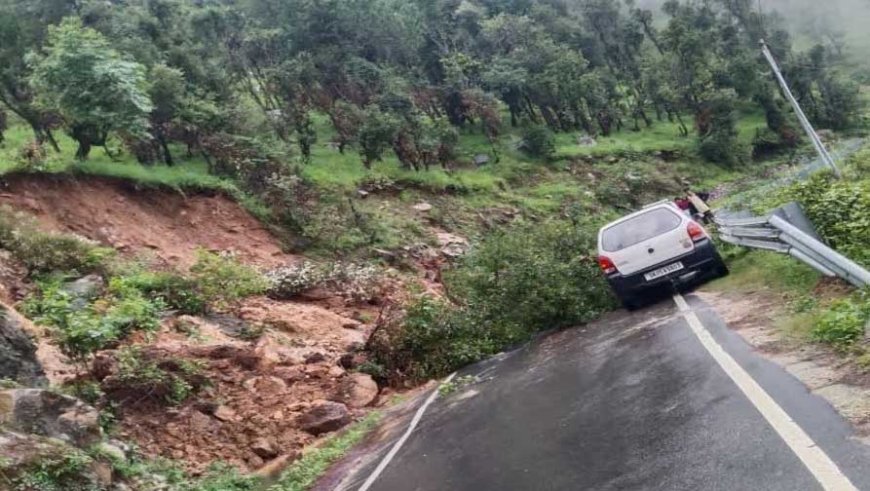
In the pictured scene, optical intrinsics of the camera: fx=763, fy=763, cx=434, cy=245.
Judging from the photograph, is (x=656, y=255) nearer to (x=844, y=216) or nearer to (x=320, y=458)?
(x=844, y=216)

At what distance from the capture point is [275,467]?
33.3ft

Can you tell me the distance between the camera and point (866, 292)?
716 centimetres

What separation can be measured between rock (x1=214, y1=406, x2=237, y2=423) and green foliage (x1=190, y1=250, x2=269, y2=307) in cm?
448

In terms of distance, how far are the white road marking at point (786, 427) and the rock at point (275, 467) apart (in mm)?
5599

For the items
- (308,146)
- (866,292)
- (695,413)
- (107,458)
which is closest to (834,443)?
(695,413)

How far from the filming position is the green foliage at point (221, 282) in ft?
51.4

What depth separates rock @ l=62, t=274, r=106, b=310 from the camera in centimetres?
1434

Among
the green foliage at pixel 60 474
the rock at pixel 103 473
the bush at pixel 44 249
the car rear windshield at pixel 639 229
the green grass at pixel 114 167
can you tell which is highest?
the green grass at pixel 114 167

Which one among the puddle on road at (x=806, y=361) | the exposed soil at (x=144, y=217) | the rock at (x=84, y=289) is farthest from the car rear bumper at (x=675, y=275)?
the exposed soil at (x=144, y=217)

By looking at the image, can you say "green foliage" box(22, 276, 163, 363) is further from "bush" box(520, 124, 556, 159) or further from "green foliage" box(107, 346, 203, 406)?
"bush" box(520, 124, 556, 159)

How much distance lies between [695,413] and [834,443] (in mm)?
1257

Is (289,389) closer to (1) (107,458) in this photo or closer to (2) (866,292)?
(1) (107,458)

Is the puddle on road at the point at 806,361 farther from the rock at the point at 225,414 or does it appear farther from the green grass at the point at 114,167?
the green grass at the point at 114,167

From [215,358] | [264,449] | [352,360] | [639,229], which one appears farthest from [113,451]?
[639,229]
